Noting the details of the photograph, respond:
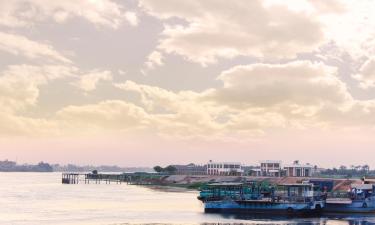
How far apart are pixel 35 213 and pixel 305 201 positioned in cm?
3816

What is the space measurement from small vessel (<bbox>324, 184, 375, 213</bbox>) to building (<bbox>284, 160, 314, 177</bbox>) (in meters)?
98.3

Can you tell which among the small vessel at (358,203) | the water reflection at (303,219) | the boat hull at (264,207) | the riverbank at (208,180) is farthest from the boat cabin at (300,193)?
the riverbank at (208,180)

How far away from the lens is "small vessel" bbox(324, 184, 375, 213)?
81938mm

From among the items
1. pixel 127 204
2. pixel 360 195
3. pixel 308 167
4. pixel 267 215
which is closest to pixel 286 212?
pixel 267 215

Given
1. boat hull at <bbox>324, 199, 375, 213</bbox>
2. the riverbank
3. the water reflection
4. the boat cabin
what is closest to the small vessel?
boat hull at <bbox>324, 199, 375, 213</bbox>

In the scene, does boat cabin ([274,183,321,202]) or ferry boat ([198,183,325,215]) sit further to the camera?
boat cabin ([274,183,321,202])

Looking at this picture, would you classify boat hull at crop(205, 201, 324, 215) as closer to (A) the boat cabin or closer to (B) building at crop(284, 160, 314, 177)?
(A) the boat cabin

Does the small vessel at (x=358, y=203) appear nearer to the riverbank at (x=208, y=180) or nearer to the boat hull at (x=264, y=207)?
the boat hull at (x=264, y=207)

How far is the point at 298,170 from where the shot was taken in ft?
607

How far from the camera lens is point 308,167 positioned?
616ft

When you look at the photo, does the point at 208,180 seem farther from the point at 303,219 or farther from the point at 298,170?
the point at 303,219

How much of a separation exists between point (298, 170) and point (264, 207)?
10786 cm

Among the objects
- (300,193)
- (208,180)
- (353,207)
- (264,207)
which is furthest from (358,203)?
(208,180)

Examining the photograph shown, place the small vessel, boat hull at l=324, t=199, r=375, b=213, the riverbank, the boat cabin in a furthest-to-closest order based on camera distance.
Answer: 1. the riverbank
2. the small vessel
3. boat hull at l=324, t=199, r=375, b=213
4. the boat cabin
